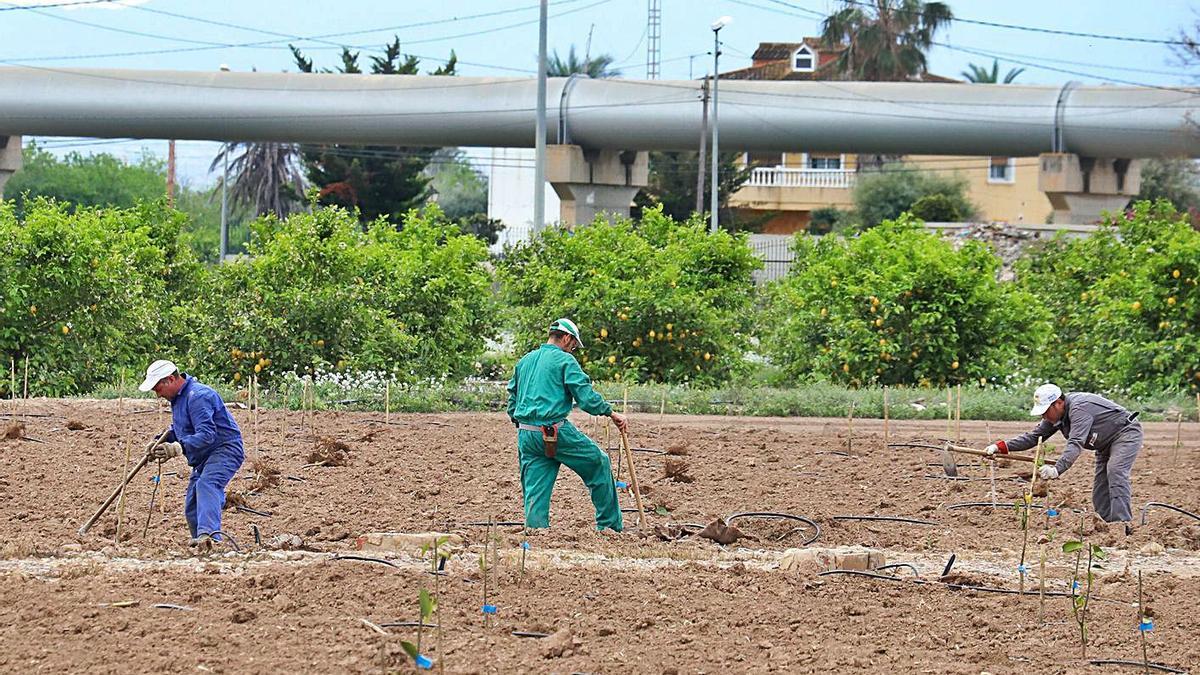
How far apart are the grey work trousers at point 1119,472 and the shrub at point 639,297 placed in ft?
27.3

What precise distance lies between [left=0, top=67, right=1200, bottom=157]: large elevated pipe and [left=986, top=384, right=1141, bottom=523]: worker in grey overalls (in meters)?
21.5

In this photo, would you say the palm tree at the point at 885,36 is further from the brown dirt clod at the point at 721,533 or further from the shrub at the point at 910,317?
the brown dirt clod at the point at 721,533

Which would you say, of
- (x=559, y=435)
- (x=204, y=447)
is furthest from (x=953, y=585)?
(x=204, y=447)

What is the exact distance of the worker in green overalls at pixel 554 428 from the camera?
9.45 meters

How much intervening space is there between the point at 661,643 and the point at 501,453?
6.66m

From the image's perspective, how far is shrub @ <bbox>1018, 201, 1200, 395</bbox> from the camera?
1912 centimetres

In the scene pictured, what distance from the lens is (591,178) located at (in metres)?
33.3

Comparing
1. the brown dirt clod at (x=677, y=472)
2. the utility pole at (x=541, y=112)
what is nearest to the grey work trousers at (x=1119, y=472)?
the brown dirt clod at (x=677, y=472)

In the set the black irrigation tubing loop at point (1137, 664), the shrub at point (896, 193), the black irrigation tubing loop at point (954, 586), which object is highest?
the shrub at point (896, 193)

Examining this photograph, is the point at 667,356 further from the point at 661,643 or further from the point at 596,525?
the point at 661,643

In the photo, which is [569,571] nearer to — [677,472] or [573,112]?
[677,472]

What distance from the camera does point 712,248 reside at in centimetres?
2003

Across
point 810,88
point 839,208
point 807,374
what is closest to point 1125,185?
point 810,88

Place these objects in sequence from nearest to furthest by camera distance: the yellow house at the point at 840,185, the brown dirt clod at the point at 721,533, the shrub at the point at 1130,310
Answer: the brown dirt clod at the point at 721,533
the shrub at the point at 1130,310
the yellow house at the point at 840,185
